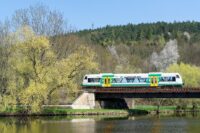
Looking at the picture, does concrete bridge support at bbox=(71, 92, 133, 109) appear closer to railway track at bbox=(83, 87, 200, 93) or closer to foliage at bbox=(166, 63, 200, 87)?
railway track at bbox=(83, 87, 200, 93)

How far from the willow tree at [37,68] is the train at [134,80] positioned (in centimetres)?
2056

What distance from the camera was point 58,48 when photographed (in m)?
95.6

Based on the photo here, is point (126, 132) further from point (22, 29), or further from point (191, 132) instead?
point (22, 29)

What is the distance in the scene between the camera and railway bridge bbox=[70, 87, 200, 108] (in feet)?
293

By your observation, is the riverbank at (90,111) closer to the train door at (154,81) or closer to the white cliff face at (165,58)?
the train door at (154,81)

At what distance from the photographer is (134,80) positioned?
9894 centimetres

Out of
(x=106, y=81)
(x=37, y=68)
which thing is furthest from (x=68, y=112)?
(x=106, y=81)

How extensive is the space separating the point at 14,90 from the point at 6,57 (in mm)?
11128

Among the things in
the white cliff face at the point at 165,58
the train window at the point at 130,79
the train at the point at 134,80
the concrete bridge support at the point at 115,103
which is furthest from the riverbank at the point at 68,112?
the white cliff face at the point at 165,58

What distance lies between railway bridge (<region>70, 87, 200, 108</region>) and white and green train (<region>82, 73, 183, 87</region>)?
2.59m

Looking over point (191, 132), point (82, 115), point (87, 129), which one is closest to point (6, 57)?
point (82, 115)

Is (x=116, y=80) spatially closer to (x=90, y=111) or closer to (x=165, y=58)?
(x=90, y=111)

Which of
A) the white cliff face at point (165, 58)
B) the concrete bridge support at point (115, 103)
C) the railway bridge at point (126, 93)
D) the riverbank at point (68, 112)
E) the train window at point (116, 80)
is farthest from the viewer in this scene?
the white cliff face at point (165, 58)

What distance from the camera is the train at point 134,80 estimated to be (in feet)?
315
